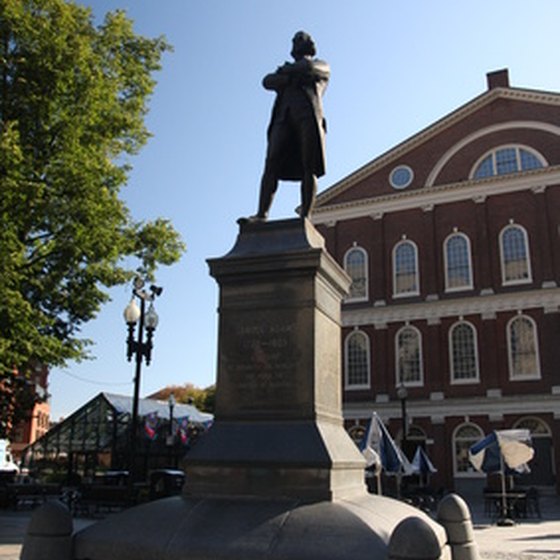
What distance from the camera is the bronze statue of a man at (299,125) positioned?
8.09 metres

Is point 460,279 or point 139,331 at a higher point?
point 460,279

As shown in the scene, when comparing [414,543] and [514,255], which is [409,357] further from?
[414,543]

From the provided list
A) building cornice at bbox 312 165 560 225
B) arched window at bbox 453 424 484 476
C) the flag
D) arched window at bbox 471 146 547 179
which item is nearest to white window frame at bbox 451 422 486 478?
arched window at bbox 453 424 484 476

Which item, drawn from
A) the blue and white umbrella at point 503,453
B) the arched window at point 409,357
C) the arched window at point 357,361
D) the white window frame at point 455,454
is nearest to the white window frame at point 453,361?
the arched window at point 409,357

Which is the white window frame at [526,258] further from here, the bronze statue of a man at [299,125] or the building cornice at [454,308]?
the bronze statue of a man at [299,125]

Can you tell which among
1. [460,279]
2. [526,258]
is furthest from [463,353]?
[526,258]

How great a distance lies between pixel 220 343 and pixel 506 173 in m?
31.8

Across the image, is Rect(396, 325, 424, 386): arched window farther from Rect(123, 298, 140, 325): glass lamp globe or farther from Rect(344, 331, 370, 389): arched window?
Rect(123, 298, 140, 325): glass lamp globe

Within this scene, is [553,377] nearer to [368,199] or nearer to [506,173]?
[506,173]

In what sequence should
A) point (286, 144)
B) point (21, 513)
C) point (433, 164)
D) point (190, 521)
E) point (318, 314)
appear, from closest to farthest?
point (190, 521) < point (318, 314) < point (286, 144) < point (21, 513) < point (433, 164)

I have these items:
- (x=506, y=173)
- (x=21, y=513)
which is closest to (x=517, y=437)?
(x=21, y=513)

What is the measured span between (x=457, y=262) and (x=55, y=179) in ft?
84.1

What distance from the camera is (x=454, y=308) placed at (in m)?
35.0

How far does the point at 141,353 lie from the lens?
1686cm
